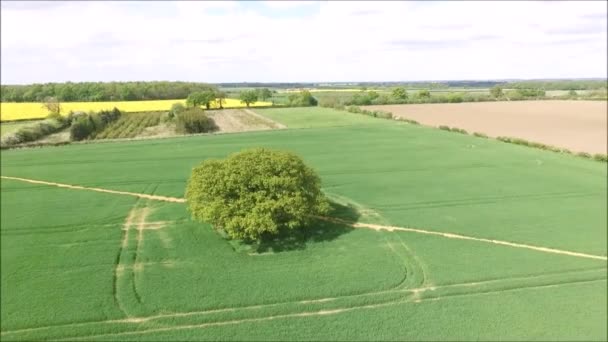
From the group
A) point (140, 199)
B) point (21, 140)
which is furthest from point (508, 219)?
point (21, 140)

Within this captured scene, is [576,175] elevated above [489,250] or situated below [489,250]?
above

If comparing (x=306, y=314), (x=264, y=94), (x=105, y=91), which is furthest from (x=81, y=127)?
(x=306, y=314)

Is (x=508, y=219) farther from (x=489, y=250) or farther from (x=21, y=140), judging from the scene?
(x=21, y=140)

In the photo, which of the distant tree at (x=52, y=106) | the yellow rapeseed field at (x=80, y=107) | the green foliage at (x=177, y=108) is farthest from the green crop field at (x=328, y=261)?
the green foliage at (x=177, y=108)

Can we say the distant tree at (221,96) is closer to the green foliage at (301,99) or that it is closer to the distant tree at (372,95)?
the green foliage at (301,99)

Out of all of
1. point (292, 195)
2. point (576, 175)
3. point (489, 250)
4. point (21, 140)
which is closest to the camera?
point (21, 140)

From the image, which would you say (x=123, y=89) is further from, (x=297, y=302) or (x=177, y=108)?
(x=297, y=302)

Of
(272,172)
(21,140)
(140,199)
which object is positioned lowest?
(140,199)
